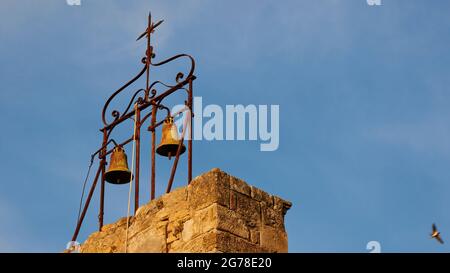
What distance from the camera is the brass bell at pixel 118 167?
8.69 metres

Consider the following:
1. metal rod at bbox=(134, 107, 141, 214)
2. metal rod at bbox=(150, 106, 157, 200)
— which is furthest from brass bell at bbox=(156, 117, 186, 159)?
metal rod at bbox=(134, 107, 141, 214)

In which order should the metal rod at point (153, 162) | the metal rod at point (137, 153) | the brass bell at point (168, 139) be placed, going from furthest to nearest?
the brass bell at point (168, 139) < the metal rod at point (137, 153) < the metal rod at point (153, 162)

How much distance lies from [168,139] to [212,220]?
6.80ft

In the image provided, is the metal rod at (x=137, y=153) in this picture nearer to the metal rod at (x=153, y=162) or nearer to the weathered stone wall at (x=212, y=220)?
the metal rod at (x=153, y=162)

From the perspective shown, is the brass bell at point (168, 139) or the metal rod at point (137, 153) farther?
the brass bell at point (168, 139)

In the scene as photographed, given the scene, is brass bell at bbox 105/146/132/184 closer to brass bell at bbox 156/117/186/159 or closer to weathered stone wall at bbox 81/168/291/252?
brass bell at bbox 156/117/186/159

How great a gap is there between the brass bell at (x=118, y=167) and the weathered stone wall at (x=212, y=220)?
134cm

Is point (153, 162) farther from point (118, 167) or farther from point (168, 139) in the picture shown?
point (118, 167)

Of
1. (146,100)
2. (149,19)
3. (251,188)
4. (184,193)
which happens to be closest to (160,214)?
(184,193)

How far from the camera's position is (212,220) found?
6.61 metres

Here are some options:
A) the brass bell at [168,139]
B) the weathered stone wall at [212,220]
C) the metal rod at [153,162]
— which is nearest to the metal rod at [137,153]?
the metal rod at [153,162]
